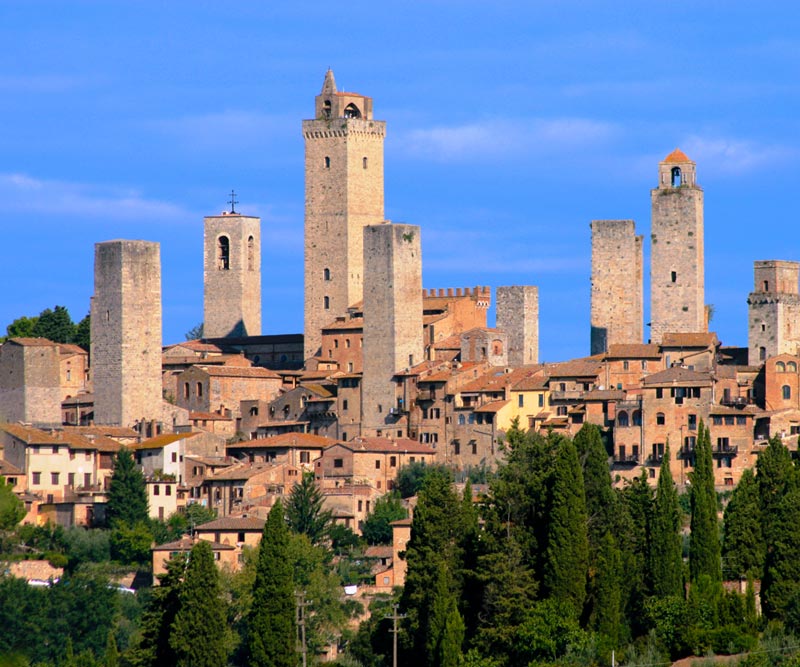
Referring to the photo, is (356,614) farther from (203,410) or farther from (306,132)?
(306,132)

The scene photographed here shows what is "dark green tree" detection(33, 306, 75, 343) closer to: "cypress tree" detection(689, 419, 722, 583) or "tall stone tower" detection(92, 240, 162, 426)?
"tall stone tower" detection(92, 240, 162, 426)

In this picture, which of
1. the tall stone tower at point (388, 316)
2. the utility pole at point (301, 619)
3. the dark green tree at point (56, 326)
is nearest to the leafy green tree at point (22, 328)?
the dark green tree at point (56, 326)

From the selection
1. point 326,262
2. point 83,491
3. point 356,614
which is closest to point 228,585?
point 356,614

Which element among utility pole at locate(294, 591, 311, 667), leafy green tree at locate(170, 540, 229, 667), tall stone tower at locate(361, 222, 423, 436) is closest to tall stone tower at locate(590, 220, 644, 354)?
tall stone tower at locate(361, 222, 423, 436)

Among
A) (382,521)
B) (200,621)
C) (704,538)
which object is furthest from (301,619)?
(382,521)

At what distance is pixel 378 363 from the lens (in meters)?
81.2

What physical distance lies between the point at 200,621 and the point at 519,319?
32737mm

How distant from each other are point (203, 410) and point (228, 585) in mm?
19752

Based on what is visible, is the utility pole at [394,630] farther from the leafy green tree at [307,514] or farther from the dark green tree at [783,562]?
the leafy green tree at [307,514]

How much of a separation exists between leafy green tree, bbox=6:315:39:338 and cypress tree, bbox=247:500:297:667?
142 feet

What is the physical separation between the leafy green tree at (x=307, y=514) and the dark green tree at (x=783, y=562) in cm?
1996

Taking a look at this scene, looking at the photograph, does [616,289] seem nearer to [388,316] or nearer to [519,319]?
[519,319]

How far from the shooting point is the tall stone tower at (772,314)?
77312 millimetres

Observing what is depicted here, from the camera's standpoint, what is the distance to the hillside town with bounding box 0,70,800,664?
2913 inches
